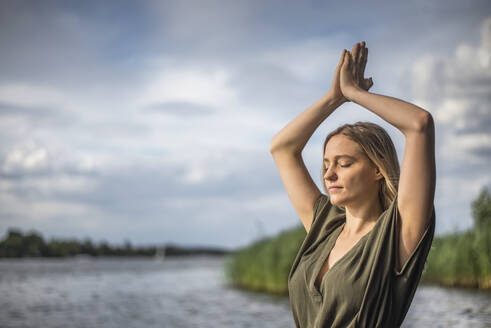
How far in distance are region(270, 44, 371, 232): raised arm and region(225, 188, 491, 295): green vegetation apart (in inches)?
363

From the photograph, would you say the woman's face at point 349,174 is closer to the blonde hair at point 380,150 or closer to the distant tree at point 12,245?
the blonde hair at point 380,150

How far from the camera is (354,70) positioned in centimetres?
182

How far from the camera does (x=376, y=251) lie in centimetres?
160

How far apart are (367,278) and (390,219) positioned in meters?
0.20

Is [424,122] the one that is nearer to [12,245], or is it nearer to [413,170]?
[413,170]

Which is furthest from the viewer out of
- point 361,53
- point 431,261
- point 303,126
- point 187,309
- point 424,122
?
point 187,309

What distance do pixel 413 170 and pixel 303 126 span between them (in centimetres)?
50

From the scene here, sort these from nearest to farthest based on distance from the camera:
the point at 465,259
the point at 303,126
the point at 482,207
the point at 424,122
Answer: the point at 424,122
the point at 303,126
the point at 465,259
the point at 482,207

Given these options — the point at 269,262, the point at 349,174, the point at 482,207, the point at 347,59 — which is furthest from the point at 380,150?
the point at 482,207

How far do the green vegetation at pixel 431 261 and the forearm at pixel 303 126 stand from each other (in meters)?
9.34

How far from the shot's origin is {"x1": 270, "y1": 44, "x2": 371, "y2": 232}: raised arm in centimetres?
192

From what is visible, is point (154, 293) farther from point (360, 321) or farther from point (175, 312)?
point (360, 321)

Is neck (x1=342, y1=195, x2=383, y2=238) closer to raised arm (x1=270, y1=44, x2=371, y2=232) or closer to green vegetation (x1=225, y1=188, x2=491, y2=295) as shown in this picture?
raised arm (x1=270, y1=44, x2=371, y2=232)

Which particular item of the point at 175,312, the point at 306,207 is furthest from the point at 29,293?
the point at 306,207
